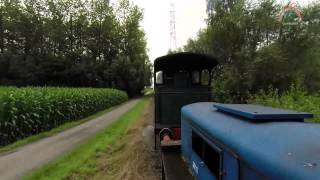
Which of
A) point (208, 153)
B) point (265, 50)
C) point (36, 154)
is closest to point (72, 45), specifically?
point (265, 50)

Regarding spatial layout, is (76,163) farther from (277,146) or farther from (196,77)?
(277,146)

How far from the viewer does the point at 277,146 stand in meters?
2.22

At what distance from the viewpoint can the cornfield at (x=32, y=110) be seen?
44.7ft

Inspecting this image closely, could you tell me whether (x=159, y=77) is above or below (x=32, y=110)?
above

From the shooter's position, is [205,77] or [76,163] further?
[205,77]

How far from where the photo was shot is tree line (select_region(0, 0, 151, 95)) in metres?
60.4

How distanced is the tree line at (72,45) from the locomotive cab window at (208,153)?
185 ft

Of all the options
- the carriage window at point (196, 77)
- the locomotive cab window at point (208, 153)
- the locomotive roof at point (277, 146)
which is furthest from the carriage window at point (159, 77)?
the locomotive roof at point (277, 146)

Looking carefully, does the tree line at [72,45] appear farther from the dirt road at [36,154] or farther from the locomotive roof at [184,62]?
the locomotive roof at [184,62]

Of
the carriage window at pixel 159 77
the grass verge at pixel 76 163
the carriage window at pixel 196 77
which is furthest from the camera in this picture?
the carriage window at pixel 159 77

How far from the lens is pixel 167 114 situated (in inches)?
416

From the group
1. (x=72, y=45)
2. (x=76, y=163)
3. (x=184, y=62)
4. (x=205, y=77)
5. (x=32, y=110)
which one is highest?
(x=72, y=45)

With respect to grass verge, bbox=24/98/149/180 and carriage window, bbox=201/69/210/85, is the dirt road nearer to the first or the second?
grass verge, bbox=24/98/149/180

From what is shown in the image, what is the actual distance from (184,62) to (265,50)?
11526mm
